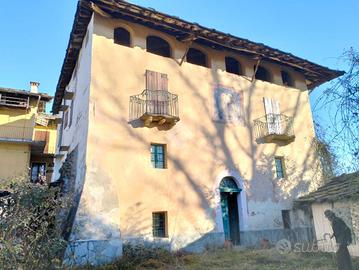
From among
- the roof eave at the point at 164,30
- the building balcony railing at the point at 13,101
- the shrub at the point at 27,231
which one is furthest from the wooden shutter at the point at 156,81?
the building balcony railing at the point at 13,101

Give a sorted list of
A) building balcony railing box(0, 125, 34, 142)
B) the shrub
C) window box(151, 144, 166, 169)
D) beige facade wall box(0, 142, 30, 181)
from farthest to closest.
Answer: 1. building balcony railing box(0, 125, 34, 142)
2. beige facade wall box(0, 142, 30, 181)
3. window box(151, 144, 166, 169)
4. the shrub

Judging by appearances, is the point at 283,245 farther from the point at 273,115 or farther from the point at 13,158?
the point at 13,158

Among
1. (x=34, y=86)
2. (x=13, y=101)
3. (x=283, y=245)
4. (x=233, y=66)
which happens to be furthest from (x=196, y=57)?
(x=34, y=86)

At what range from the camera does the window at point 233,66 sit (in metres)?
17.6

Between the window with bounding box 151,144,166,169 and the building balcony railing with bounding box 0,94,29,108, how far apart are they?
1430cm

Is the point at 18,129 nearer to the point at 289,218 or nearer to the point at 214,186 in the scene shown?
the point at 214,186

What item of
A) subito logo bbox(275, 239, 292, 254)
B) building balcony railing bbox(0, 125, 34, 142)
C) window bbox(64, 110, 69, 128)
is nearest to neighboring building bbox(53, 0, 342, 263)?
subito logo bbox(275, 239, 292, 254)

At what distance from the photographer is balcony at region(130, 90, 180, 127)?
527 inches

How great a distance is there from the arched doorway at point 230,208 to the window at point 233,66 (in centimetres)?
593

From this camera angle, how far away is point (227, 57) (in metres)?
17.4

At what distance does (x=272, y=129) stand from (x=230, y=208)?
4.52 m

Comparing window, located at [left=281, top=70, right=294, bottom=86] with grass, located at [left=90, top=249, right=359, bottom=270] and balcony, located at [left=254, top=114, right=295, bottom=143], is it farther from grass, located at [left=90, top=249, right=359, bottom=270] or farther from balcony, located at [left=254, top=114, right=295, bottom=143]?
grass, located at [left=90, top=249, right=359, bottom=270]

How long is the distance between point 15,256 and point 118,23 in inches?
422

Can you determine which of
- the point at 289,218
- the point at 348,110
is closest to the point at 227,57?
the point at 289,218
